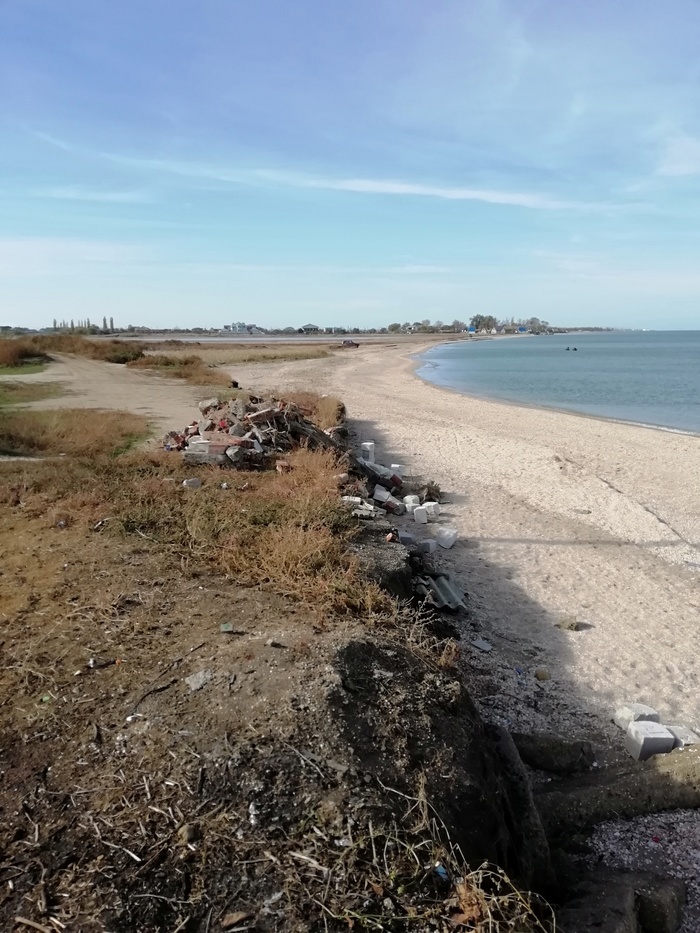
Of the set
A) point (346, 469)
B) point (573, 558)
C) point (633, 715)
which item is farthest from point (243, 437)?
point (633, 715)

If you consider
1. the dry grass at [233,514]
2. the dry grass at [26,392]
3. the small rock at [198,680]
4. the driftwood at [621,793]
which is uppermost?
the dry grass at [26,392]

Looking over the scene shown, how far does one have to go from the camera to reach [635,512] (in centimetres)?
1162

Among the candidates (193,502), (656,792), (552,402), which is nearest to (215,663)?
(656,792)

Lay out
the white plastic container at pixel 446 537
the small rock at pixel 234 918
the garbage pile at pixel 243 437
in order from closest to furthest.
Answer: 1. the small rock at pixel 234 918
2. the white plastic container at pixel 446 537
3. the garbage pile at pixel 243 437

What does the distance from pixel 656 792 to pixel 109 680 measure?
12.5ft

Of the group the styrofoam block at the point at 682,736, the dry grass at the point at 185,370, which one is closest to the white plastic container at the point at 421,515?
the styrofoam block at the point at 682,736

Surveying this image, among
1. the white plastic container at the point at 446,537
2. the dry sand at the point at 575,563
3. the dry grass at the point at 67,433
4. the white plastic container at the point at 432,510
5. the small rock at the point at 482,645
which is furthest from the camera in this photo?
the dry grass at the point at 67,433

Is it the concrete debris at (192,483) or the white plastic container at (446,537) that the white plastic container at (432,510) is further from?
the concrete debris at (192,483)

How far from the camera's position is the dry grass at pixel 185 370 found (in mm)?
28188

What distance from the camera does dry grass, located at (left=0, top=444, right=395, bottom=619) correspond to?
5441 millimetres

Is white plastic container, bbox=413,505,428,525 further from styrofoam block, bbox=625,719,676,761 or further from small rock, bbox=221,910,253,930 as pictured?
small rock, bbox=221,910,253,930

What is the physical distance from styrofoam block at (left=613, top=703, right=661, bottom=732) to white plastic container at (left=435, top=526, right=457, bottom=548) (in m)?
4.08

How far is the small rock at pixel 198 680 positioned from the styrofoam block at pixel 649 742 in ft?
10.9

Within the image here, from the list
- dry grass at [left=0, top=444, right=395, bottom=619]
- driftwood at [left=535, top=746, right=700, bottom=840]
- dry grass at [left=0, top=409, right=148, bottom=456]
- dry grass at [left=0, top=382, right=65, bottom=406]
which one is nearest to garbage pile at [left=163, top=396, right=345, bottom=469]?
dry grass at [left=0, top=444, right=395, bottom=619]
